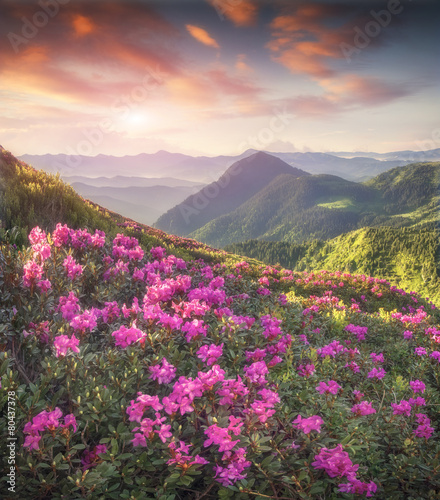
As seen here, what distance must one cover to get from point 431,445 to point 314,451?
75.4 inches

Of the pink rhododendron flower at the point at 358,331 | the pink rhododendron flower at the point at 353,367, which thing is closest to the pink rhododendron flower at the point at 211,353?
the pink rhododendron flower at the point at 353,367

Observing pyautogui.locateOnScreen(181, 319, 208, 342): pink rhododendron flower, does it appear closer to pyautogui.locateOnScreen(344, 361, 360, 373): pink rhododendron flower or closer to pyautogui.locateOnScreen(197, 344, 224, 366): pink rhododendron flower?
pyautogui.locateOnScreen(197, 344, 224, 366): pink rhododendron flower

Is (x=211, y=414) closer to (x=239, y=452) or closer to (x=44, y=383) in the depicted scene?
(x=239, y=452)

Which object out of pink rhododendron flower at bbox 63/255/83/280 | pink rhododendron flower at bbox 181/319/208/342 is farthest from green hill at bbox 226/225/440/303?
pink rhododendron flower at bbox 63/255/83/280

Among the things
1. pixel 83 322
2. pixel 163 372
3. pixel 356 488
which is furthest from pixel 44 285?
pixel 356 488

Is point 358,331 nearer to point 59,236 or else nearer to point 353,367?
point 353,367

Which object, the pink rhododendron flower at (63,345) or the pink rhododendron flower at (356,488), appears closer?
the pink rhododendron flower at (356,488)

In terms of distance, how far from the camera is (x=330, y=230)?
19825 centimetres

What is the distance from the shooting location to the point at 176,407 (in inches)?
81.0

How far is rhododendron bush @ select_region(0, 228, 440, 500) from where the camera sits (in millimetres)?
1967

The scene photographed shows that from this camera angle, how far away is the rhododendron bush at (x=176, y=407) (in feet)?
6.45

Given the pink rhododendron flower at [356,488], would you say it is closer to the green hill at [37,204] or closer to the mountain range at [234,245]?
the mountain range at [234,245]

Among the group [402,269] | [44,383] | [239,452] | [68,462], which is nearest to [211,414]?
[239,452]

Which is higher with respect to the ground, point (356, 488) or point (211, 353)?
point (211, 353)
